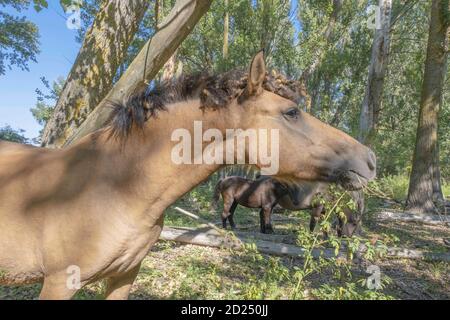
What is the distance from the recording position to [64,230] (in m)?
2.12

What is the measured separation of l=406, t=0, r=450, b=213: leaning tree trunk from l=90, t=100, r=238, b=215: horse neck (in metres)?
11.4

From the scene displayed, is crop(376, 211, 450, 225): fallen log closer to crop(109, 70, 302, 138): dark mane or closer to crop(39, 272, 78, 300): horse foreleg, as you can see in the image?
crop(109, 70, 302, 138): dark mane

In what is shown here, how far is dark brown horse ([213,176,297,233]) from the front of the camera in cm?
877

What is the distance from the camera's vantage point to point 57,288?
2.11 metres

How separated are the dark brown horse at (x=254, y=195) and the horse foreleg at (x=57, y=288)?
6.77m

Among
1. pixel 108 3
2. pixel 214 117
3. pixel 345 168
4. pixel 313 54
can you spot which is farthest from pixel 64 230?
pixel 313 54

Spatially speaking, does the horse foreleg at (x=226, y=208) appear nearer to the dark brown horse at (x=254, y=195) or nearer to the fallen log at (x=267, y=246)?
the dark brown horse at (x=254, y=195)

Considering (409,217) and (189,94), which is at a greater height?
(189,94)

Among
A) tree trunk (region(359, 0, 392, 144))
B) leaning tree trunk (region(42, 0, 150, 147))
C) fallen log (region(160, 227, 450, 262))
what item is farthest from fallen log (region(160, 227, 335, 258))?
tree trunk (region(359, 0, 392, 144))

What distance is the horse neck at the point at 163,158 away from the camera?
7.51 feet

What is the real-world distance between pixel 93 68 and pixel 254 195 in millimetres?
5973

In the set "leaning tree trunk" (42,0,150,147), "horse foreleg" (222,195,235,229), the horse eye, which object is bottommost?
"horse foreleg" (222,195,235,229)

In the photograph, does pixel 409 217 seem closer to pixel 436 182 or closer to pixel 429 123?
pixel 436 182

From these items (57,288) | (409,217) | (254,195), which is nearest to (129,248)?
(57,288)
